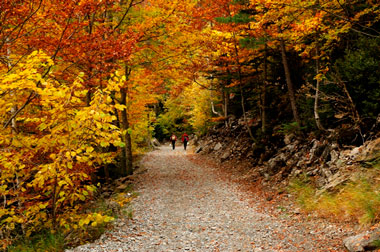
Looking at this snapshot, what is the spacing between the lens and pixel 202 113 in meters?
22.8

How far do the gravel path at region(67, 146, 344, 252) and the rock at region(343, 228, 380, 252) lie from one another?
333 millimetres

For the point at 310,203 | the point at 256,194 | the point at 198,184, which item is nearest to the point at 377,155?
the point at 310,203

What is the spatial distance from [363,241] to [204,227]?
373cm

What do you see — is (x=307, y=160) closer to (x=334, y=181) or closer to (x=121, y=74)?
(x=334, y=181)

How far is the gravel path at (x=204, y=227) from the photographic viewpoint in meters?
5.65

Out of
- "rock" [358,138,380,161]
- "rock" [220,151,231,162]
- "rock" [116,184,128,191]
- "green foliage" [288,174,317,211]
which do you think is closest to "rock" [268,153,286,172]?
"green foliage" [288,174,317,211]

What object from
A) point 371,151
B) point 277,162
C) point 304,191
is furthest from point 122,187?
point 371,151

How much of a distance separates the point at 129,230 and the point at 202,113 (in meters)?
16.8

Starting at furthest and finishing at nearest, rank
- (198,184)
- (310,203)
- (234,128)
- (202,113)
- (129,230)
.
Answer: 1. (202,113)
2. (234,128)
3. (198,184)
4. (310,203)
5. (129,230)

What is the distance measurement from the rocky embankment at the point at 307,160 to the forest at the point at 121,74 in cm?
36

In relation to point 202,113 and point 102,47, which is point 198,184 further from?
point 202,113

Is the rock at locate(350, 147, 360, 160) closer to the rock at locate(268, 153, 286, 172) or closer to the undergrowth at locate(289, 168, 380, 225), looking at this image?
the undergrowth at locate(289, 168, 380, 225)

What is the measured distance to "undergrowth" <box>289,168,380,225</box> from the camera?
5094 mm

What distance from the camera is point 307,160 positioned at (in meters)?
9.06
